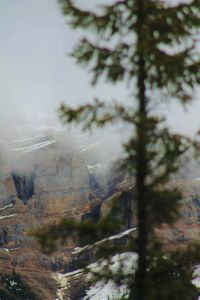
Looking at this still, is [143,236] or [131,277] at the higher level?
[143,236]

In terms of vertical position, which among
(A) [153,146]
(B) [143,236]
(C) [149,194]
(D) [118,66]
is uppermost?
(D) [118,66]

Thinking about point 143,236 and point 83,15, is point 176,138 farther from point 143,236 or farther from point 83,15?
point 83,15

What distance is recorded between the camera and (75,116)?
1889cm

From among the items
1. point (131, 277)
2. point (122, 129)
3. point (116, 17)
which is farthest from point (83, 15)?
point (131, 277)

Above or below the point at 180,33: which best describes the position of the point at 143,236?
below

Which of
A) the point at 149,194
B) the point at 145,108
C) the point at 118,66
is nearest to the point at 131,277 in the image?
the point at 149,194

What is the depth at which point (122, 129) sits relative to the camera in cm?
1856

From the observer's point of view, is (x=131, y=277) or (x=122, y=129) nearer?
(x=122, y=129)

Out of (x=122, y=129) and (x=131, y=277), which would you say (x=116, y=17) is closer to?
(x=122, y=129)

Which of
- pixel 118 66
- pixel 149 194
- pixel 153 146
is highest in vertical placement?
pixel 118 66

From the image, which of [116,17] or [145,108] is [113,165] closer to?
[145,108]

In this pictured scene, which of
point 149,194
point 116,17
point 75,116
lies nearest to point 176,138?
point 149,194

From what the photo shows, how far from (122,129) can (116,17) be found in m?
4.13

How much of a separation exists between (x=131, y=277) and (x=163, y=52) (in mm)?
8073
